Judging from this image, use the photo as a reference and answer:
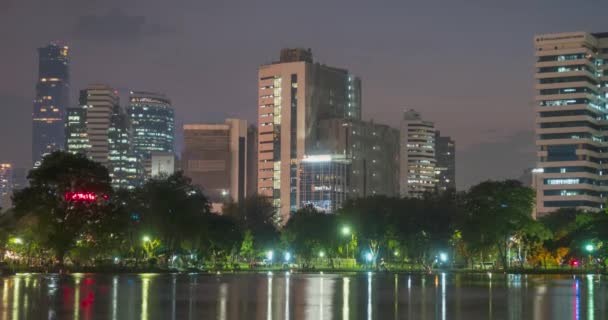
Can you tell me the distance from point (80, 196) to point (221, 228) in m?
36.2

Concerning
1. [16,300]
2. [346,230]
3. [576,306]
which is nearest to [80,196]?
[346,230]

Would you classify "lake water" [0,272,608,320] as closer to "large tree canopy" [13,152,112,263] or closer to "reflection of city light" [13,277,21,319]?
"reflection of city light" [13,277,21,319]

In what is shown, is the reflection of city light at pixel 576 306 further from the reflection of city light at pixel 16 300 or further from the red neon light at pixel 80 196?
the red neon light at pixel 80 196

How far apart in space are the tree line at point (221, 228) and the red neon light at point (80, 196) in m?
0.11

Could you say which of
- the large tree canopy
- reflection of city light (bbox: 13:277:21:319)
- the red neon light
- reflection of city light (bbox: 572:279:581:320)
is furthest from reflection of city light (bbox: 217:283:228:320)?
the red neon light

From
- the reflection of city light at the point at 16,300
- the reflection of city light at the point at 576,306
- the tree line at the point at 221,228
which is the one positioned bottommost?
the reflection of city light at the point at 576,306

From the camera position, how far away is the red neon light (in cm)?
10412

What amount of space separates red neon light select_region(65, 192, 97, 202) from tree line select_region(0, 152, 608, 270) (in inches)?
4.4

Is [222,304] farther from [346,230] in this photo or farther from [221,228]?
[346,230]

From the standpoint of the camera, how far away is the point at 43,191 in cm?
10369

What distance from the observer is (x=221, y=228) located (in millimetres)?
138250

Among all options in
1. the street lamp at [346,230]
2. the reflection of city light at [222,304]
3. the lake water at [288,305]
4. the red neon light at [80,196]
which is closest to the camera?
the reflection of city light at [222,304]

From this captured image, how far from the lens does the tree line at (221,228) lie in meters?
104

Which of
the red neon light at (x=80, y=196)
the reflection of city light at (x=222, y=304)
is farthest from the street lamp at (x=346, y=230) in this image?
the reflection of city light at (x=222, y=304)
